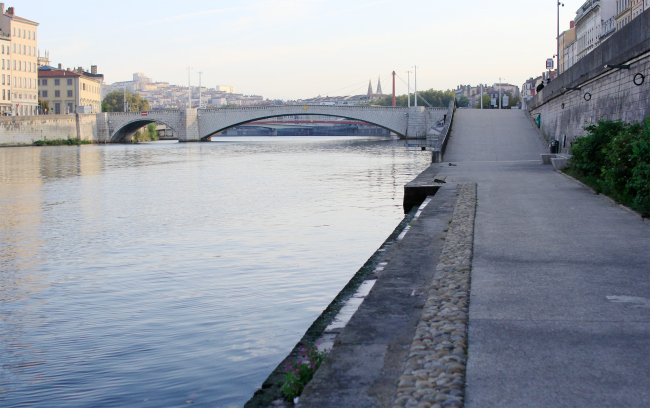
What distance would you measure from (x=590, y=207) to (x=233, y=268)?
5960mm

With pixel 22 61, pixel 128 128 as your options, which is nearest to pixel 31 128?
pixel 128 128

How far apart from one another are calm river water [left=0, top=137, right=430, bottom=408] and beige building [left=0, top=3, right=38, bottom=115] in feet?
270

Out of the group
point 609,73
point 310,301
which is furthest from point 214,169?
point 310,301

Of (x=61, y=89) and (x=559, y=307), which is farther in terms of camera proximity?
(x=61, y=89)

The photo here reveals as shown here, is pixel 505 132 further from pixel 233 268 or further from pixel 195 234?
pixel 233 268

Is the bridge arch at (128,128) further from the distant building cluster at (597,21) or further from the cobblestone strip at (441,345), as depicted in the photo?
the cobblestone strip at (441,345)

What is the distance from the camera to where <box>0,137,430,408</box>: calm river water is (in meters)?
Result: 5.46

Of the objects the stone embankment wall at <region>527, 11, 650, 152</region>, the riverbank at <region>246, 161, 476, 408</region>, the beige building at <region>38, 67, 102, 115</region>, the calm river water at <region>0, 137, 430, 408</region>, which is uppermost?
the beige building at <region>38, 67, 102, 115</region>

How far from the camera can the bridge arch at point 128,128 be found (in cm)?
9269

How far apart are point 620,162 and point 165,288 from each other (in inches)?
295

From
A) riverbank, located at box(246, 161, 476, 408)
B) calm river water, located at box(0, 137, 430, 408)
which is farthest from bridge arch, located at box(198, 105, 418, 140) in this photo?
riverbank, located at box(246, 161, 476, 408)

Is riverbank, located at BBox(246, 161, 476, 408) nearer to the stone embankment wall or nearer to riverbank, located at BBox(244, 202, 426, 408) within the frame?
riverbank, located at BBox(244, 202, 426, 408)

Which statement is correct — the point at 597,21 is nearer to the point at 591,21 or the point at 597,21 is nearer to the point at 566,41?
the point at 591,21

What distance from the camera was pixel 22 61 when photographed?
311 ft
